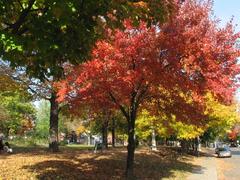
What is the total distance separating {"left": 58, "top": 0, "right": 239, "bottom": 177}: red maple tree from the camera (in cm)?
1634

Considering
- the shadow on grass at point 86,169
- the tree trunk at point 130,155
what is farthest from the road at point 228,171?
the tree trunk at point 130,155

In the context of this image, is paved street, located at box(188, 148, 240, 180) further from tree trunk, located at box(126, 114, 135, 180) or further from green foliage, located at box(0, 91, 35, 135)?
green foliage, located at box(0, 91, 35, 135)

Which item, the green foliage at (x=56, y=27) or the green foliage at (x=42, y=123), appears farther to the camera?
the green foliage at (x=42, y=123)

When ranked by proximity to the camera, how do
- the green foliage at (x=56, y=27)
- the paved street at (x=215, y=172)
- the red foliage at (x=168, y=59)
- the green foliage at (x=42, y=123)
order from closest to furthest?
the green foliage at (x=56, y=27), the red foliage at (x=168, y=59), the paved street at (x=215, y=172), the green foliage at (x=42, y=123)

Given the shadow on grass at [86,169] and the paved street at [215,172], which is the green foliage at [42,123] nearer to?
the paved street at [215,172]

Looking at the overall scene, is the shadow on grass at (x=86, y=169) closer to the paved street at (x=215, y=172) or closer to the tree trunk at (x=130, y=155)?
the tree trunk at (x=130, y=155)

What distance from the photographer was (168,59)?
16766 millimetres

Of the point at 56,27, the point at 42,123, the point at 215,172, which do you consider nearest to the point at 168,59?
the point at 56,27

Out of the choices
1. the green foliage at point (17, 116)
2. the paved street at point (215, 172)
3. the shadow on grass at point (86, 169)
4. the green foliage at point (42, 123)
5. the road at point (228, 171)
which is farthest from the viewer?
the green foliage at point (42, 123)

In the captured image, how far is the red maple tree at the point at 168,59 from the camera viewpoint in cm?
1634

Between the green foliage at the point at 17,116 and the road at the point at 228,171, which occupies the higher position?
the green foliage at the point at 17,116

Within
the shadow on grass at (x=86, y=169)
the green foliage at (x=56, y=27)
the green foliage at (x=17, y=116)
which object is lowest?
the shadow on grass at (x=86, y=169)

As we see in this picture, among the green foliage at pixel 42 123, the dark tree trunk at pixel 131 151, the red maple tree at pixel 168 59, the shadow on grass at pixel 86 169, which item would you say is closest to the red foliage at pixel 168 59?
the red maple tree at pixel 168 59

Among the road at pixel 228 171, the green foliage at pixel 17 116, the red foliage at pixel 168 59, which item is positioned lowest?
the road at pixel 228 171
